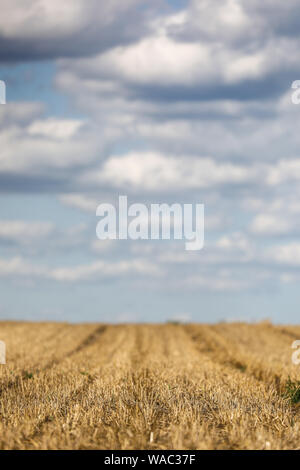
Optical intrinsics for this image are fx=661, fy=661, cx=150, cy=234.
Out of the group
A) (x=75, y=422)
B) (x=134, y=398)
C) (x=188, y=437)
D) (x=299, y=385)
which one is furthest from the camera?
(x=299, y=385)

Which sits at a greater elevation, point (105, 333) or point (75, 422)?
point (105, 333)

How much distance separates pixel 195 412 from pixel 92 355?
57.8ft

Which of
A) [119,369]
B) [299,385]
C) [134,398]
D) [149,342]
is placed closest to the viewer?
[134,398]

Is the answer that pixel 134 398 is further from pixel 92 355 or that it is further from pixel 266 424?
pixel 92 355

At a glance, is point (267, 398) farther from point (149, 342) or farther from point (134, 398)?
point (149, 342)

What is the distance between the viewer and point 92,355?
29.0 m

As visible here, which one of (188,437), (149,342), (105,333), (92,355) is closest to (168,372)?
(188,437)

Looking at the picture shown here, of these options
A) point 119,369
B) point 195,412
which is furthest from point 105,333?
point 195,412

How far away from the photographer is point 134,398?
13656 millimetres

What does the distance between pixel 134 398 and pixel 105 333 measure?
30624 millimetres
